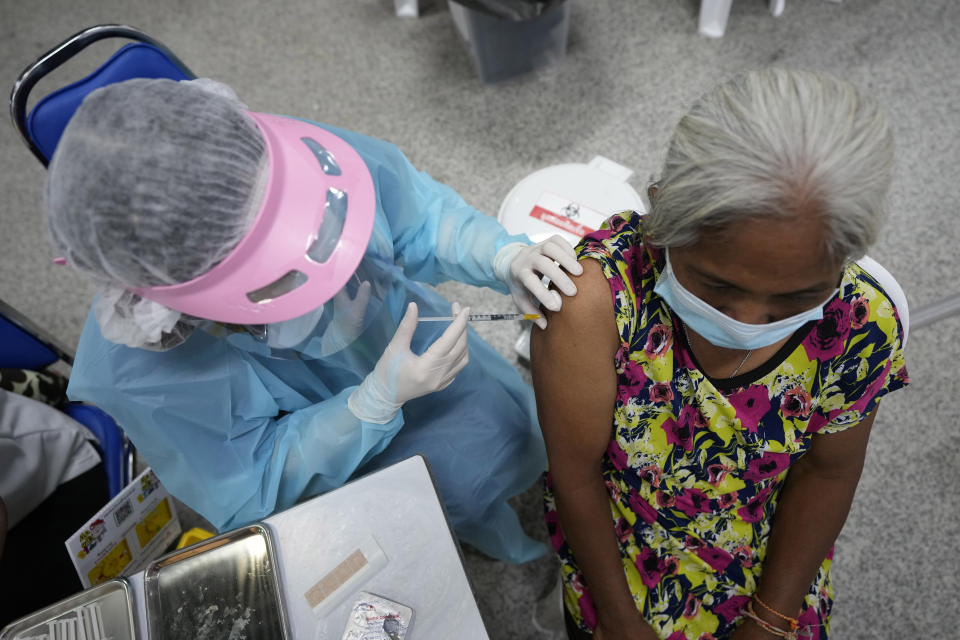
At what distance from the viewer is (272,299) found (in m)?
0.81

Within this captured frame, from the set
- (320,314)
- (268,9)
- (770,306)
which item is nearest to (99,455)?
(320,314)

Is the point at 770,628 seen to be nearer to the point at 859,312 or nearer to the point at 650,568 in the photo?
the point at 650,568

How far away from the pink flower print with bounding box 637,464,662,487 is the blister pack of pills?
1.41 feet

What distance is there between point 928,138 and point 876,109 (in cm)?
167

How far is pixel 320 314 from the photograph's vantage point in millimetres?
900

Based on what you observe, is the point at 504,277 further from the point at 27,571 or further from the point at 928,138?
the point at 928,138

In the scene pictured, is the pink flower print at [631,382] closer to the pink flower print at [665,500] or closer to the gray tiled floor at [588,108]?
the pink flower print at [665,500]

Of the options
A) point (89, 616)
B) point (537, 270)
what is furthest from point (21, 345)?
point (537, 270)

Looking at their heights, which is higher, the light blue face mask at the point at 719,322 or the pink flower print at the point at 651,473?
the light blue face mask at the point at 719,322

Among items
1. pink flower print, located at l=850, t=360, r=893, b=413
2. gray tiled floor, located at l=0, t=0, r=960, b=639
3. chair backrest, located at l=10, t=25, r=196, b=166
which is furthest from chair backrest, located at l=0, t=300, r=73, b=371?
pink flower print, located at l=850, t=360, r=893, b=413

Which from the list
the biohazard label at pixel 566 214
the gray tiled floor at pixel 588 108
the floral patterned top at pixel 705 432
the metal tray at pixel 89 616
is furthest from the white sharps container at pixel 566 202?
the metal tray at pixel 89 616

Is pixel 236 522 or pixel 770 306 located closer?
pixel 770 306

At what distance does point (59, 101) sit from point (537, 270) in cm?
77

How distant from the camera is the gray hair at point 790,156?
672 mm
